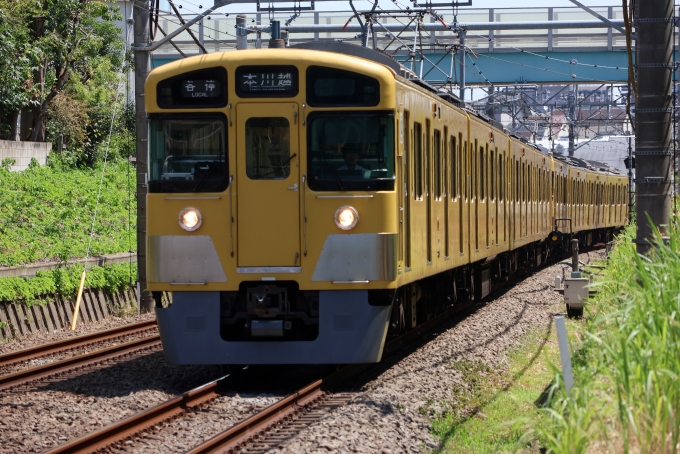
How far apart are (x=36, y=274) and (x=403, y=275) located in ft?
21.8

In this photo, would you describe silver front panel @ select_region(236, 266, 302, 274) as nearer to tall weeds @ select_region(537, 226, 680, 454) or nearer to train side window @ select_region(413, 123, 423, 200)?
train side window @ select_region(413, 123, 423, 200)

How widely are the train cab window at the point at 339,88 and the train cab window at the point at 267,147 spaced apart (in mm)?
350

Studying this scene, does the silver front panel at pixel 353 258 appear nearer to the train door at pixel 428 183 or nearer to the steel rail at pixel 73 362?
the train door at pixel 428 183

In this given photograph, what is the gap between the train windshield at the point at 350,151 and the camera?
8.66 meters

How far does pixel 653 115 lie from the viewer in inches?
370

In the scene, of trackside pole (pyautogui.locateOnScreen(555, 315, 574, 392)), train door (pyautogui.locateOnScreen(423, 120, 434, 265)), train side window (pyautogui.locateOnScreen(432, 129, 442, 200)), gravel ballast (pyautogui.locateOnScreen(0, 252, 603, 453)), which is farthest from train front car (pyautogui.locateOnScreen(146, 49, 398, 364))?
trackside pole (pyautogui.locateOnScreen(555, 315, 574, 392))

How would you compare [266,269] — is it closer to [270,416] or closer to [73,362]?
[270,416]

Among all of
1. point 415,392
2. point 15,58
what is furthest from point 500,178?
point 15,58

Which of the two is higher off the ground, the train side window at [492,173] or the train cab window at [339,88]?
the train cab window at [339,88]

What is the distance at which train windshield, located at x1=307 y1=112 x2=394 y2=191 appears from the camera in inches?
341

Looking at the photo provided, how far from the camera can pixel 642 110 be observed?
943 centimetres

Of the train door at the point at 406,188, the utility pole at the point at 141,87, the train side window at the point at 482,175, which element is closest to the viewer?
the train door at the point at 406,188

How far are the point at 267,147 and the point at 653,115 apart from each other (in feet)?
11.4

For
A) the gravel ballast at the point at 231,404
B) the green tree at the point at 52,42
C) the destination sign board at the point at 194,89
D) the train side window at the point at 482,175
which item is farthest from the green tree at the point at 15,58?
the destination sign board at the point at 194,89
